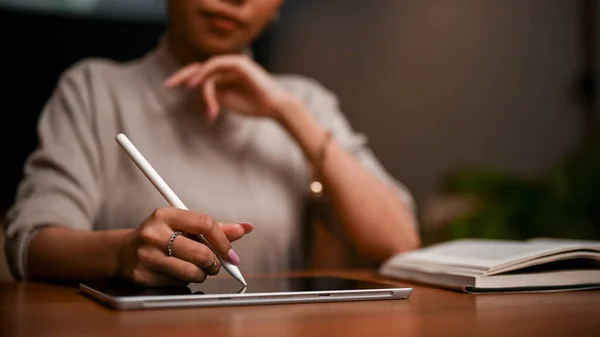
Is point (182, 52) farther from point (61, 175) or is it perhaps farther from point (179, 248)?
point (179, 248)

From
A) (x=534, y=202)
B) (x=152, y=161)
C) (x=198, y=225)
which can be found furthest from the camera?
(x=534, y=202)

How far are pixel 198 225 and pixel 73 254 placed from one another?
10.2 inches

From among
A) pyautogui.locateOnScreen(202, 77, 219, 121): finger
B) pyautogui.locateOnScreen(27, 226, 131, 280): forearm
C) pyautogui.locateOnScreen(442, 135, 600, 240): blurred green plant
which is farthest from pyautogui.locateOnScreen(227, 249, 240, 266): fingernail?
pyautogui.locateOnScreen(442, 135, 600, 240): blurred green plant

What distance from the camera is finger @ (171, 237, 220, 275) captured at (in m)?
0.58

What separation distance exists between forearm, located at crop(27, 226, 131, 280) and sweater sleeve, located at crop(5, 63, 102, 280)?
24mm

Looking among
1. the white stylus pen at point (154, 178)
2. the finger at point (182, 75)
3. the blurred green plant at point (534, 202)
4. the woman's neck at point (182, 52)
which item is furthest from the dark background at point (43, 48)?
the blurred green plant at point (534, 202)

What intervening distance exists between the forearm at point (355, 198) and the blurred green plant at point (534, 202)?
0.52 m

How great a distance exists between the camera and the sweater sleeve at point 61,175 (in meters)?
0.84

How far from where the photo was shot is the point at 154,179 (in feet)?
2.13

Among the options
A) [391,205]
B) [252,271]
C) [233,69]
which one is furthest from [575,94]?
[252,271]

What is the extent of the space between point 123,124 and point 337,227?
37 centimetres

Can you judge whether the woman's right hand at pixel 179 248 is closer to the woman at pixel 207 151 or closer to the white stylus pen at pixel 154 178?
the white stylus pen at pixel 154 178

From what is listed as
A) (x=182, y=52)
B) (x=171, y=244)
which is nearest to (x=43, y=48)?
(x=182, y=52)

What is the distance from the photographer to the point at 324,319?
48 cm
